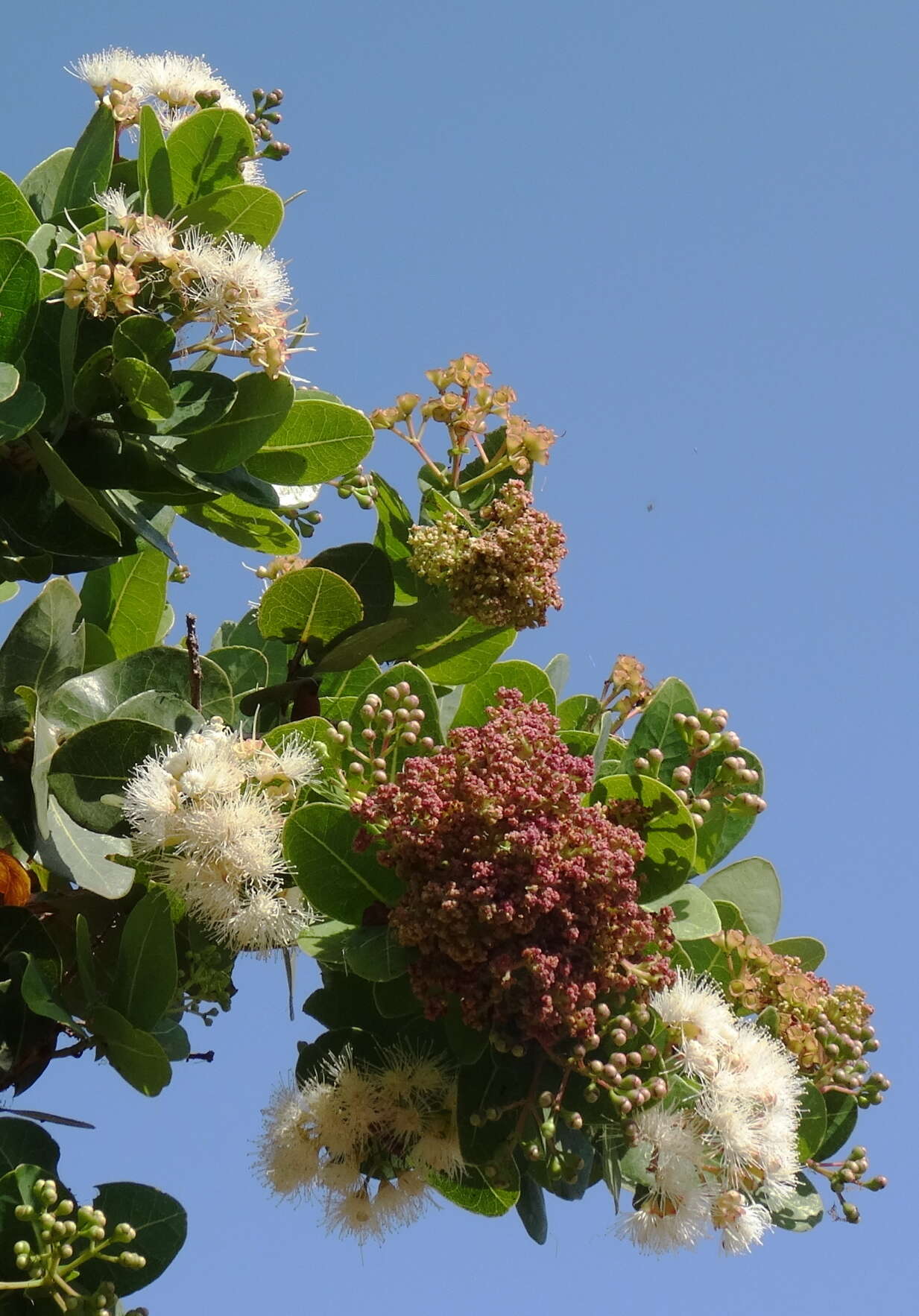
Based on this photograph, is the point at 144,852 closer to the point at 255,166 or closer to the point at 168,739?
the point at 168,739

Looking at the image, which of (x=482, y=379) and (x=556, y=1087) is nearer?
(x=556, y=1087)

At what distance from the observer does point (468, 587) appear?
3117 millimetres

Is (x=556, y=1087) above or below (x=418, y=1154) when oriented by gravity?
above

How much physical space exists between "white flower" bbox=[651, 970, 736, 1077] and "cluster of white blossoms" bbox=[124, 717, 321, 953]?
2.25 feet

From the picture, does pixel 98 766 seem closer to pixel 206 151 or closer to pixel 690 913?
pixel 690 913

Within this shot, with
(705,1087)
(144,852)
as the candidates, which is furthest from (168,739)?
(705,1087)

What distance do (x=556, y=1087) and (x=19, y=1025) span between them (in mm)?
1019

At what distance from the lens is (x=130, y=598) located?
136 inches

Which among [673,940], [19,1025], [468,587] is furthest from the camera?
[468,587]

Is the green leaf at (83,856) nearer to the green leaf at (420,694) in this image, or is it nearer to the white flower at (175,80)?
the green leaf at (420,694)

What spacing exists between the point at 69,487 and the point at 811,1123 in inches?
74.6

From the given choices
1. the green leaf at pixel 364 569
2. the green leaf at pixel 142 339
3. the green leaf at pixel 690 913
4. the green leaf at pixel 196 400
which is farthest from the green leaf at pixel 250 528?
the green leaf at pixel 690 913

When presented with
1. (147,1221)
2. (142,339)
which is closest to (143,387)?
(142,339)

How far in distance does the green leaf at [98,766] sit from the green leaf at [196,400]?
0.56 meters
